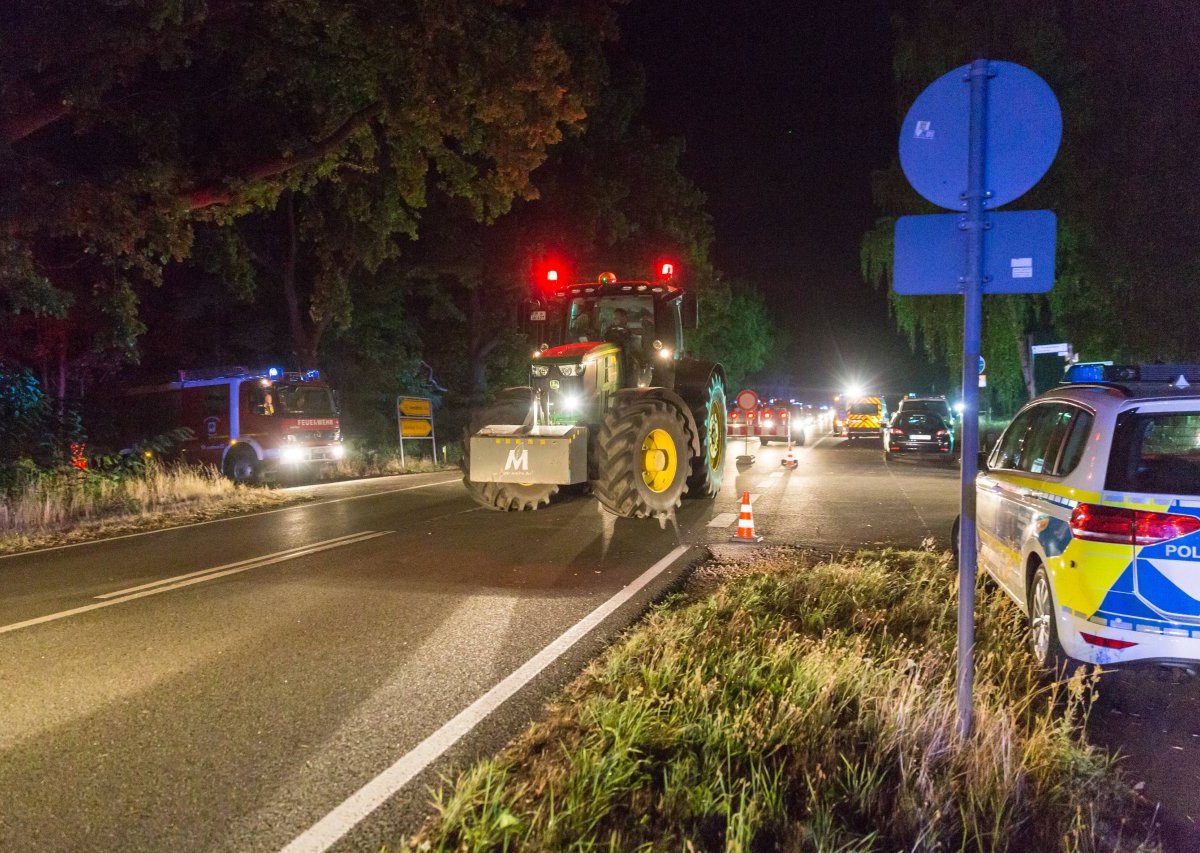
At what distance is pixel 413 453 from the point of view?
24.2 meters

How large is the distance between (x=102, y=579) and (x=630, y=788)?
21.4 ft

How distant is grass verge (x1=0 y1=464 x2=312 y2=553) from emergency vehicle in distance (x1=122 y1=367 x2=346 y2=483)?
3.04 metres

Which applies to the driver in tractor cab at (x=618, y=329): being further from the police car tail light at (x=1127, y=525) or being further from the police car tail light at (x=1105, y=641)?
the police car tail light at (x=1105, y=641)

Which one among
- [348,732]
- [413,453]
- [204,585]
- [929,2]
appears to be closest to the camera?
[348,732]

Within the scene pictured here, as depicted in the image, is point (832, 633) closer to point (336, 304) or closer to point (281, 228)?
point (336, 304)

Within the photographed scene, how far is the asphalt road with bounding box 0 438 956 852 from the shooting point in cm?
341

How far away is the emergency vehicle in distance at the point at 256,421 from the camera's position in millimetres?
18047

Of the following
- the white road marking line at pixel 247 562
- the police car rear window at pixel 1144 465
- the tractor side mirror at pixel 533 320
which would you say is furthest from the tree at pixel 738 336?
the police car rear window at pixel 1144 465

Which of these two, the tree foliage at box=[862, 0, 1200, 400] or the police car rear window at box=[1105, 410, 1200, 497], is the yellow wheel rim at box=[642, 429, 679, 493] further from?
the tree foliage at box=[862, 0, 1200, 400]

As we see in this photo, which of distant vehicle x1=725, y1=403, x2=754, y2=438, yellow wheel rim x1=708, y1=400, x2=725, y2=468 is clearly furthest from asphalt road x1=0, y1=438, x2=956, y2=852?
distant vehicle x1=725, y1=403, x2=754, y2=438

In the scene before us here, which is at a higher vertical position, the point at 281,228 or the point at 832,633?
the point at 281,228

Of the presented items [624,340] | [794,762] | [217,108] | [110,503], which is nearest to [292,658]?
[794,762]

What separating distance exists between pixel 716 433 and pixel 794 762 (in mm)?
9311

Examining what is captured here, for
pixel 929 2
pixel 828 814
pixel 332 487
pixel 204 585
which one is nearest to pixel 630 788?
pixel 828 814
